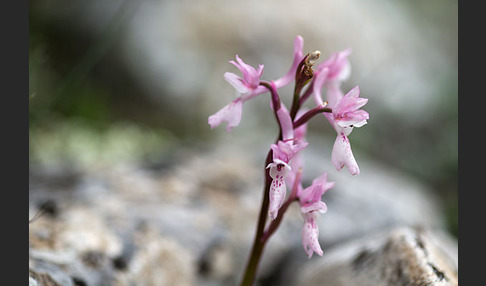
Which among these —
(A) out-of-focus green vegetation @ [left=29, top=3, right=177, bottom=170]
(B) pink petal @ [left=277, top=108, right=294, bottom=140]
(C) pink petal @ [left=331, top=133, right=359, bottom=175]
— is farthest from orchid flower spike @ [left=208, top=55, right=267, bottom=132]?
(A) out-of-focus green vegetation @ [left=29, top=3, right=177, bottom=170]

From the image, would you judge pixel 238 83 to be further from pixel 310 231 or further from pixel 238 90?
pixel 310 231

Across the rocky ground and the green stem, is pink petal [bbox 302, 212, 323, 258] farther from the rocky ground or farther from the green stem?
the rocky ground

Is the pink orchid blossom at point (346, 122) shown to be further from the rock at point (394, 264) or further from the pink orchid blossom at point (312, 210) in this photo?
the rock at point (394, 264)

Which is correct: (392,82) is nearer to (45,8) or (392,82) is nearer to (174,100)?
(174,100)

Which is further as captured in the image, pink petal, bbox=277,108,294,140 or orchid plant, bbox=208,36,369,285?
pink petal, bbox=277,108,294,140

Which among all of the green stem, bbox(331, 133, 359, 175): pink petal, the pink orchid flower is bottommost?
the green stem
